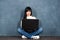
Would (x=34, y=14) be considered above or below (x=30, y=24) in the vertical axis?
above

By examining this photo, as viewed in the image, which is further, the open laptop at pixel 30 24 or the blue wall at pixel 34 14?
the blue wall at pixel 34 14

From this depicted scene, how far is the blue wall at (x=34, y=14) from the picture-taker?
294cm

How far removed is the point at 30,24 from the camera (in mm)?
2572

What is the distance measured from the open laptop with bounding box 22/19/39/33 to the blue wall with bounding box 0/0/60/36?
0.41m

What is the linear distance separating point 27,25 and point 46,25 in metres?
0.55

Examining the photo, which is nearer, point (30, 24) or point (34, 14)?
point (30, 24)

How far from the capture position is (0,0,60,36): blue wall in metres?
2.94

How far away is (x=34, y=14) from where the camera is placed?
9.75ft

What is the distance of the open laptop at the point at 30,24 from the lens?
8.41 ft

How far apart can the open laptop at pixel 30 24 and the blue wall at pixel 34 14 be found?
16.2 inches

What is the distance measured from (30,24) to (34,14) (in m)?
0.45

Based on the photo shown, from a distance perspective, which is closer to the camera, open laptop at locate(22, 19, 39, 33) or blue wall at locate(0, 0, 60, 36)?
open laptop at locate(22, 19, 39, 33)

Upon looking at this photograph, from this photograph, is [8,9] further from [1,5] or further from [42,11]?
[42,11]

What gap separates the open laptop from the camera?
2.56 metres
